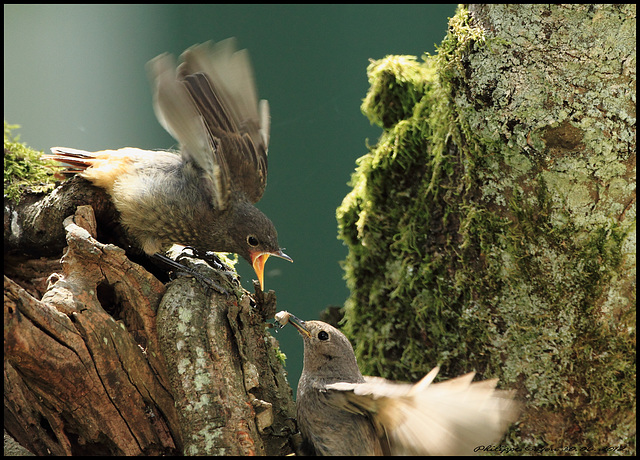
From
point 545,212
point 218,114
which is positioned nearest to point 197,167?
point 218,114

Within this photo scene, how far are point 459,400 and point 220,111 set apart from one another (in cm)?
170

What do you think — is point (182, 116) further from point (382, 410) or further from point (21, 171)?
point (382, 410)

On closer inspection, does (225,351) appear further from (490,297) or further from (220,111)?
(490,297)

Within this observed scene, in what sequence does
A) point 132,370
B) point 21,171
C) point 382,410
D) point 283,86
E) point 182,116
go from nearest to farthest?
point 382,410 → point 132,370 → point 182,116 → point 21,171 → point 283,86

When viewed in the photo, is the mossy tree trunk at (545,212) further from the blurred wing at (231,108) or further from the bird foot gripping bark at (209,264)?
the bird foot gripping bark at (209,264)

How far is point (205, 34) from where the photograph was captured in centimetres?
452

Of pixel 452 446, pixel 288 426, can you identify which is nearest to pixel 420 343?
pixel 288 426

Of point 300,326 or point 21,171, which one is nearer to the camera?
point 300,326

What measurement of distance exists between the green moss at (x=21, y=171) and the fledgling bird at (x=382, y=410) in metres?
1.46

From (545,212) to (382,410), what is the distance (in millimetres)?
1290

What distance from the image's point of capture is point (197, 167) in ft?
8.80

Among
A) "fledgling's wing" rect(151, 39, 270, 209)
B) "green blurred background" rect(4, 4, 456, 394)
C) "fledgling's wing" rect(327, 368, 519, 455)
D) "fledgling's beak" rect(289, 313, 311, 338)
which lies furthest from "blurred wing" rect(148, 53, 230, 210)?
"green blurred background" rect(4, 4, 456, 394)

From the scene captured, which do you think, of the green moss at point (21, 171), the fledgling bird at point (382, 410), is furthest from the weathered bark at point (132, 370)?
the green moss at point (21, 171)

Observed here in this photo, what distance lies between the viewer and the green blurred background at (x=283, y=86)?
4293mm
